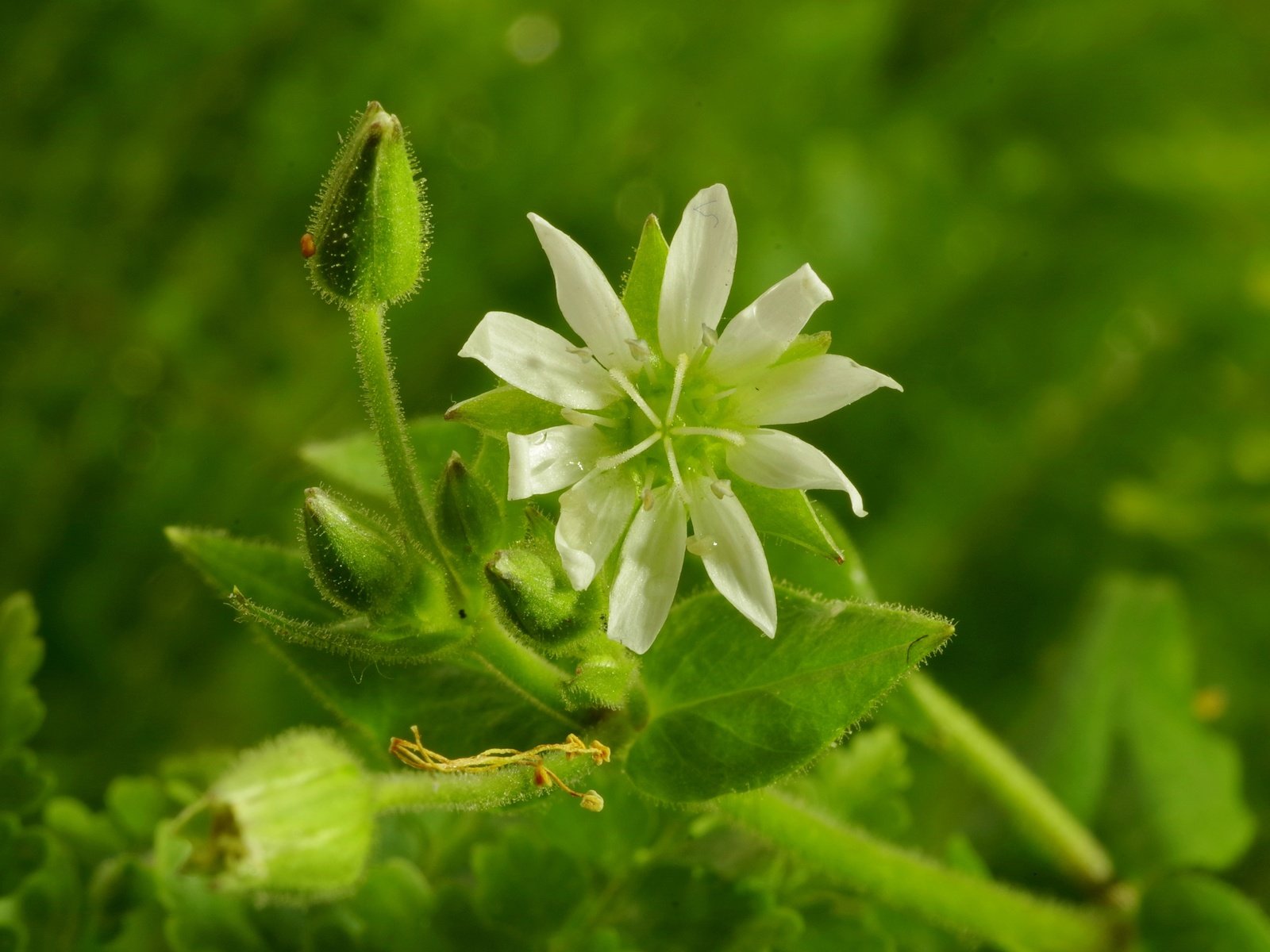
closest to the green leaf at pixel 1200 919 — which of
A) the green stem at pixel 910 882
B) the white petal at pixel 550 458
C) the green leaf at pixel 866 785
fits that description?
the green stem at pixel 910 882

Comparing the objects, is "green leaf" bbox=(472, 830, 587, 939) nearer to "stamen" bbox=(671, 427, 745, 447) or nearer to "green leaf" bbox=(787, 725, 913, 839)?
"green leaf" bbox=(787, 725, 913, 839)

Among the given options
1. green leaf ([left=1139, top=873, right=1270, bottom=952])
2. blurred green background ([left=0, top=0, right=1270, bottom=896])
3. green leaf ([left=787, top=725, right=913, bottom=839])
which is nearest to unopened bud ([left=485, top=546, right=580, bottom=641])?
green leaf ([left=787, top=725, right=913, bottom=839])

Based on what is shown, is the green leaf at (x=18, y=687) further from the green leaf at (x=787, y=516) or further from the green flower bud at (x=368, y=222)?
the green leaf at (x=787, y=516)

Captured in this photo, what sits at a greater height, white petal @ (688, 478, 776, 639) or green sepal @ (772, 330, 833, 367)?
green sepal @ (772, 330, 833, 367)

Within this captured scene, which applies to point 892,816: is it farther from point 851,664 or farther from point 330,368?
point 330,368

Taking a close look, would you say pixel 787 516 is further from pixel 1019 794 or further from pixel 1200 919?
pixel 1200 919

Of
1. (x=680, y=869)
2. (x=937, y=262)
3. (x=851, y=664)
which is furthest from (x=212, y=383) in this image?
(x=851, y=664)
